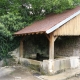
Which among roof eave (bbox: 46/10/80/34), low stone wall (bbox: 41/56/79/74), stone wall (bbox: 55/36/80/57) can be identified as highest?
roof eave (bbox: 46/10/80/34)

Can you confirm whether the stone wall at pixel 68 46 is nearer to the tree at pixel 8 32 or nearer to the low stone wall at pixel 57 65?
the low stone wall at pixel 57 65

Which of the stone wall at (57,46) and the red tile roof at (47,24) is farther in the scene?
the stone wall at (57,46)

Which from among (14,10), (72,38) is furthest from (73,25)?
(14,10)

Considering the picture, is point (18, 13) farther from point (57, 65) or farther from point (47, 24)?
point (57, 65)

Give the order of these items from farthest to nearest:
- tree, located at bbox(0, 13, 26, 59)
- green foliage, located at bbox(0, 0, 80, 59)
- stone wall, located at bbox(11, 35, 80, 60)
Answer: stone wall, located at bbox(11, 35, 80, 60) → green foliage, located at bbox(0, 0, 80, 59) → tree, located at bbox(0, 13, 26, 59)

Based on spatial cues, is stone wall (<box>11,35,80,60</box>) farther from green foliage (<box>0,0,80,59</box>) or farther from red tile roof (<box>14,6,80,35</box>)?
red tile roof (<box>14,6,80,35</box>)

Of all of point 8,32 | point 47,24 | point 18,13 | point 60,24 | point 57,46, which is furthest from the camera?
point 57,46

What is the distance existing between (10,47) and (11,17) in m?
2.37

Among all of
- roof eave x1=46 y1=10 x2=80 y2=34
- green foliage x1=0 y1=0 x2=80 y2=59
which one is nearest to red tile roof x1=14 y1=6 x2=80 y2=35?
roof eave x1=46 y1=10 x2=80 y2=34

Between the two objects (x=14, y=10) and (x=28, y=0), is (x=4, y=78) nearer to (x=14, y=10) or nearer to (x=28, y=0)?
(x=14, y=10)

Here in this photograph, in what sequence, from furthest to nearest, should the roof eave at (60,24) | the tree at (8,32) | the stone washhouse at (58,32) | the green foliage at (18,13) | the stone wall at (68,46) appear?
the stone wall at (68,46), the green foliage at (18,13), the tree at (8,32), the stone washhouse at (58,32), the roof eave at (60,24)

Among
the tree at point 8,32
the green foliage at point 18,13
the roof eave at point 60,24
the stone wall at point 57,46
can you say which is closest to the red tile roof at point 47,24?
the roof eave at point 60,24

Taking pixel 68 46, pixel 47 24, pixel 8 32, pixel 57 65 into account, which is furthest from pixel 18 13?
pixel 57 65

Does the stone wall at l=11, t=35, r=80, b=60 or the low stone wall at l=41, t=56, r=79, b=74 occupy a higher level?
the stone wall at l=11, t=35, r=80, b=60
